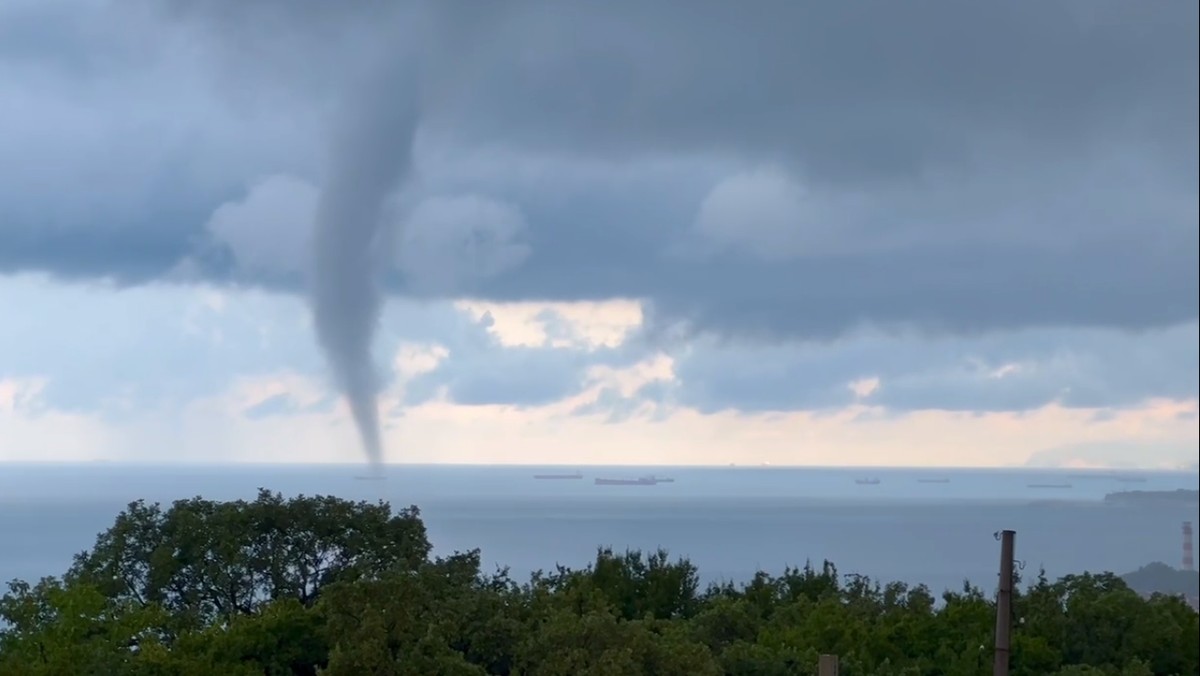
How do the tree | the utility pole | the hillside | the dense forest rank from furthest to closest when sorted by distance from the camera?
the hillside < the tree < the dense forest < the utility pole

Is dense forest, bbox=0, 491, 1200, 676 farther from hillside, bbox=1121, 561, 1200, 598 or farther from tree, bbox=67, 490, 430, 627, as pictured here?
hillside, bbox=1121, 561, 1200, 598

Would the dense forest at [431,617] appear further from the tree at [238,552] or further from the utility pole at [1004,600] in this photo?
the utility pole at [1004,600]

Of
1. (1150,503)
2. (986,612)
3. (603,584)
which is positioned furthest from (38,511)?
(986,612)

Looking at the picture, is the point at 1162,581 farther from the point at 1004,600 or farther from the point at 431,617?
the point at 1004,600

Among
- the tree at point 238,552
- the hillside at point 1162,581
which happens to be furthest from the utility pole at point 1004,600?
the hillside at point 1162,581

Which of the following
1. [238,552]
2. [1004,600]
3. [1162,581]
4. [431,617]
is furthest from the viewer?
[1162,581]

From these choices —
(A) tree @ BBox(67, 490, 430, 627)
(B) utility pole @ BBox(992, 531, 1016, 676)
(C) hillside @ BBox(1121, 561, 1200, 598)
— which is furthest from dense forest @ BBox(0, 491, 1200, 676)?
(C) hillside @ BBox(1121, 561, 1200, 598)

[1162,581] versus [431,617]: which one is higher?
[431,617]

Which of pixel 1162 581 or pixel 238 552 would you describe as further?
pixel 1162 581

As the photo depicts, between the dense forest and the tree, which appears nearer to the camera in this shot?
the dense forest

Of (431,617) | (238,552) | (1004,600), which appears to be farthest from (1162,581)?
(1004,600)
